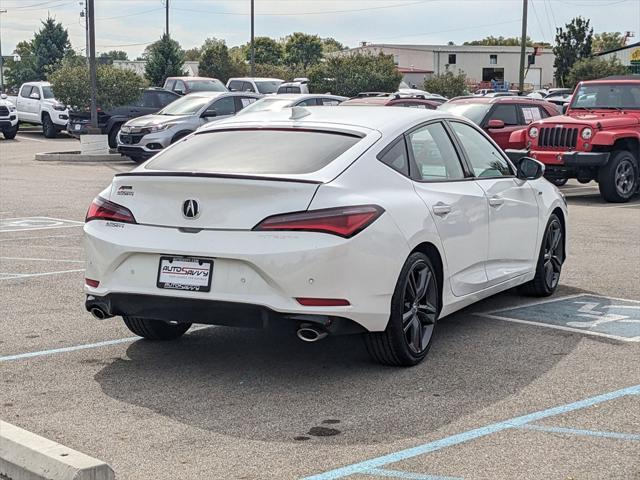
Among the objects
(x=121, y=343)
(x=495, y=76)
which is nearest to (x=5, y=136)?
(x=121, y=343)

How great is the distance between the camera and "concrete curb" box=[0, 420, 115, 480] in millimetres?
4129

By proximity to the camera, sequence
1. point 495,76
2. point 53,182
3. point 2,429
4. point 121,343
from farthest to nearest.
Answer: point 495,76 → point 53,182 → point 121,343 → point 2,429

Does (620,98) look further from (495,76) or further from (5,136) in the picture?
(495,76)

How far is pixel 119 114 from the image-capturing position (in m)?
28.9

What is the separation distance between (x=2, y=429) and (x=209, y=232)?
1804mm

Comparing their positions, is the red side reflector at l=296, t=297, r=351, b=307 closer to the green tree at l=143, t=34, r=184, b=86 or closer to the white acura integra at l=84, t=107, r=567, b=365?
the white acura integra at l=84, t=107, r=567, b=365

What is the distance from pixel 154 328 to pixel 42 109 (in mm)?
31416

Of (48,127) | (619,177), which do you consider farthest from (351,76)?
(619,177)

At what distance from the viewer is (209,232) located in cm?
602

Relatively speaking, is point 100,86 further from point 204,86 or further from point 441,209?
point 441,209

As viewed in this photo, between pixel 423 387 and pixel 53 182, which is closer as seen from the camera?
pixel 423 387

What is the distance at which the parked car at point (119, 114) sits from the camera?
28.8m

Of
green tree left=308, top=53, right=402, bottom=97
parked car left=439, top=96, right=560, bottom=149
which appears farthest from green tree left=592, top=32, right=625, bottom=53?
parked car left=439, top=96, right=560, bottom=149

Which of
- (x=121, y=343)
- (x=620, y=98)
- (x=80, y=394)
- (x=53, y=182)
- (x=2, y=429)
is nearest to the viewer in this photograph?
(x=2, y=429)
